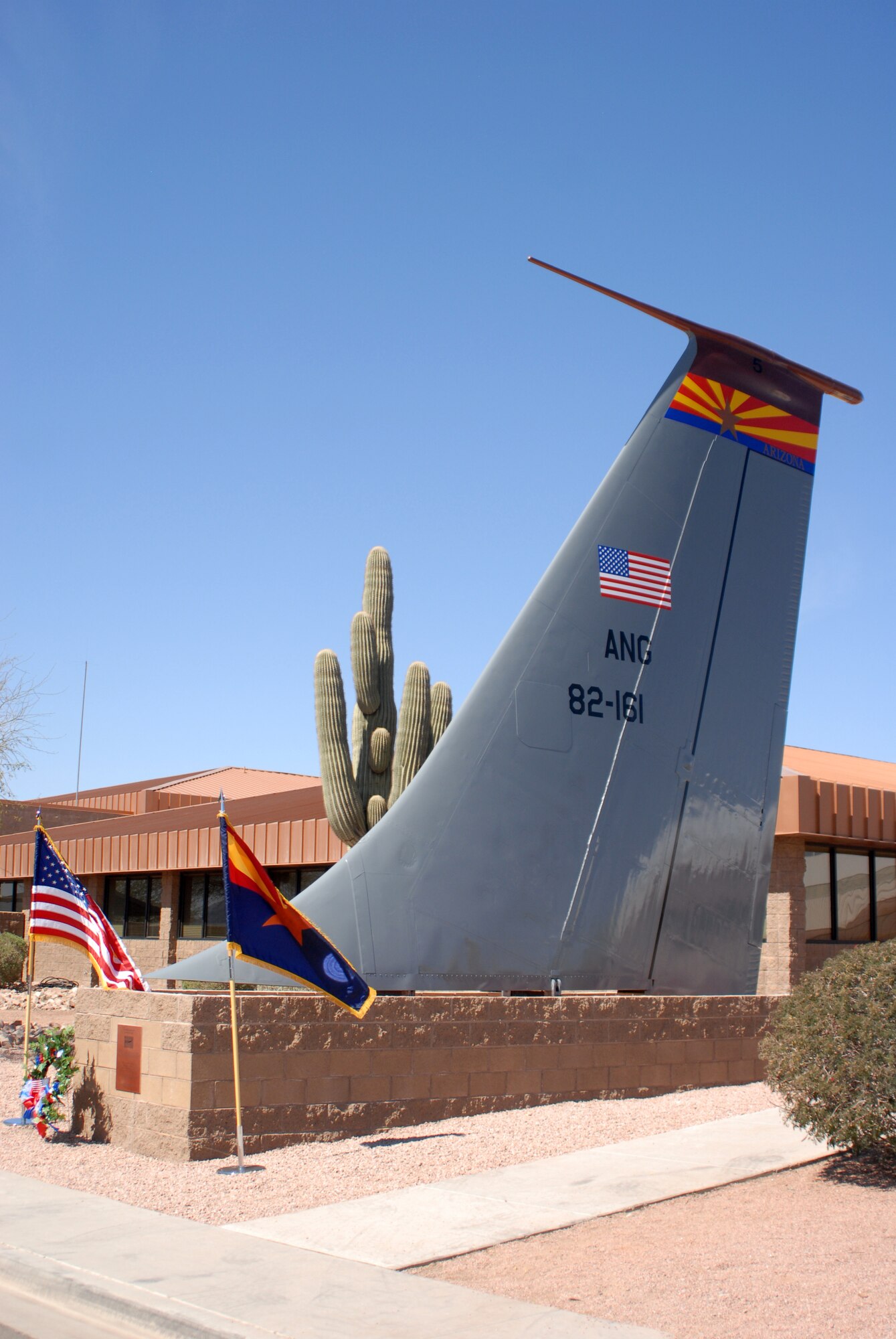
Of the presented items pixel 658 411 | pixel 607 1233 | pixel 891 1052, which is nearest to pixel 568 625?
pixel 658 411

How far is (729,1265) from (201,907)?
23.6 metres

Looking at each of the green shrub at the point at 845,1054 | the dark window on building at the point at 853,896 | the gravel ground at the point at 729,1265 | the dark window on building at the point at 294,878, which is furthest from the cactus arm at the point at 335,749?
the gravel ground at the point at 729,1265

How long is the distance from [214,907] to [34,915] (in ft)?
61.5

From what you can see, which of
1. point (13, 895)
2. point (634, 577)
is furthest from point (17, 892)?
point (634, 577)

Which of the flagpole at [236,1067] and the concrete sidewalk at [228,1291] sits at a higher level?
the flagpole at [236,1067]

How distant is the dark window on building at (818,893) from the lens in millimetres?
16938

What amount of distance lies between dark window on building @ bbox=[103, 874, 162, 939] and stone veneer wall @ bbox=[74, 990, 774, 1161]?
2090 cm

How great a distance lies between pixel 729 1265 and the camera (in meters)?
5.56

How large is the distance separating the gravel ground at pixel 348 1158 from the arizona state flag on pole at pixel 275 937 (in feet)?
3.35

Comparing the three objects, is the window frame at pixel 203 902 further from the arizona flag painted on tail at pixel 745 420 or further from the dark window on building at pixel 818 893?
the arizona flag painted on tail at pixel 745 420

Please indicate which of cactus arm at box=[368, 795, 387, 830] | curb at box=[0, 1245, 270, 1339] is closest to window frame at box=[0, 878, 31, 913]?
cactus arm at box=[368, 795, 387, 830]

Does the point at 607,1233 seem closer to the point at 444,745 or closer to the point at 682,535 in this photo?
the point at 444,745

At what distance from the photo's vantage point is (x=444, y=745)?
931 cm

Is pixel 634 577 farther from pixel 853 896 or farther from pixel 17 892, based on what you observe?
pixel 17 892
